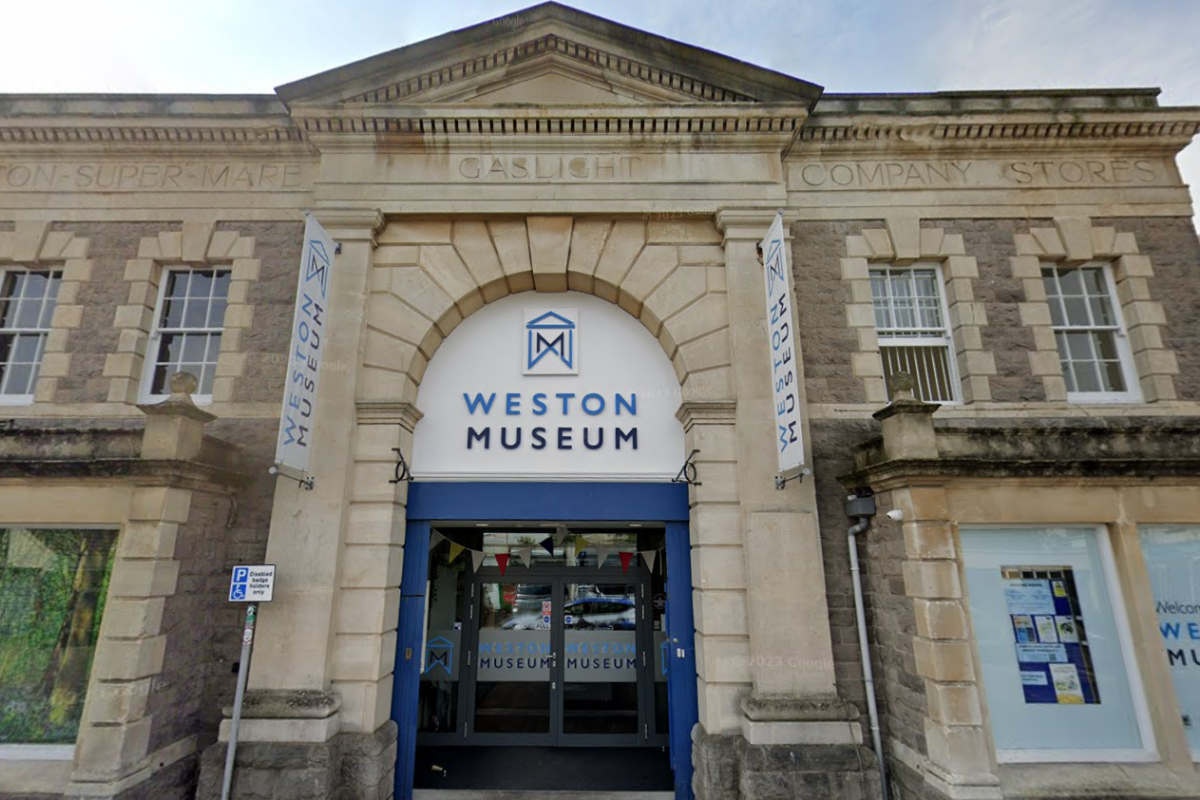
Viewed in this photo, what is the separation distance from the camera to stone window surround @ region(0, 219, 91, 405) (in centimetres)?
747

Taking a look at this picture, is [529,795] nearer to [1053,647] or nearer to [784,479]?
[784,479]

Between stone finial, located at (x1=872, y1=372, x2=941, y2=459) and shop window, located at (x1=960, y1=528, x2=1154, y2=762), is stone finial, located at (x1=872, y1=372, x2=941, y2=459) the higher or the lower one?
the higher one

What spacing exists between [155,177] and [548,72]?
5.87 meters

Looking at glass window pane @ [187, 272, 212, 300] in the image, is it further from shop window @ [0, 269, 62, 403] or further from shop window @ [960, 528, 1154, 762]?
→ shop window @ [960, 528, 1154, 762]

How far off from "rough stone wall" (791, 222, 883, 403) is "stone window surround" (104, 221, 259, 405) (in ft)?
24.3

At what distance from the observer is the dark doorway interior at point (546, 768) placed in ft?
23.4

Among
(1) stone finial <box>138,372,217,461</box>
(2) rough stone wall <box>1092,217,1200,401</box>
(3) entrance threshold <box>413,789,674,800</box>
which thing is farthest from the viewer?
(2) rough stone wall <box>1092,217,1200,401</box>

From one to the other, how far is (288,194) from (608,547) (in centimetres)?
705

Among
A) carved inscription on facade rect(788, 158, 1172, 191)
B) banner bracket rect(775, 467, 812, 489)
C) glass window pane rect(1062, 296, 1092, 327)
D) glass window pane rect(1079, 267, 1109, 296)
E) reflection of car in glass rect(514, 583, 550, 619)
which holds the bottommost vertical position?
reflection of car in glass rect(514, 583, 550, 619)

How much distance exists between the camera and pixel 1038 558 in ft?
19.8

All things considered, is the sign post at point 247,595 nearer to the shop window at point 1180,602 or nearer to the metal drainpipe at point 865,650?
the metal drainpipe at point 865,650

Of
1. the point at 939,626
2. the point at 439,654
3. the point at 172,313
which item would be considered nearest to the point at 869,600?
the point at 939,626

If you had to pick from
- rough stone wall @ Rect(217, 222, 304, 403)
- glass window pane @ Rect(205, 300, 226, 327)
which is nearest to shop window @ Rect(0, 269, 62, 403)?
glass window pane @ Rect(205, 300, 226, 327)

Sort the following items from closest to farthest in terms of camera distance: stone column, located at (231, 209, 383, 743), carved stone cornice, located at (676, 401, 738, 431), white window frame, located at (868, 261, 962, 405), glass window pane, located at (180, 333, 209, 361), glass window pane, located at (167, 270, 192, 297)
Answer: stone column, located at (231, 209, 383, 743), carved stone cornice, located at (676, 401, 738, 431), white window frame, located at (868, 261, 962, 405), glass window pane, located at (180, 333, 209, 361), glass window pane, located at (167, 270, 192, 297)
